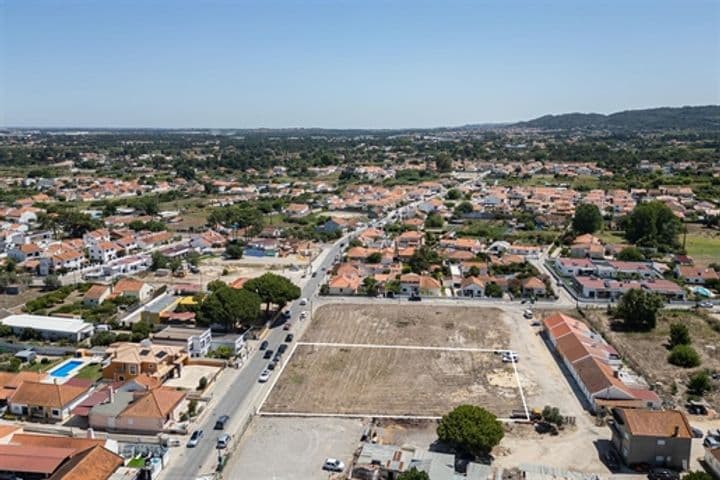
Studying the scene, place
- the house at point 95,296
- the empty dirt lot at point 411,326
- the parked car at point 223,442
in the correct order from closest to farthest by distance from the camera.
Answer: the parked car at point 223,442 < the empty dirt lot at point 411,326 < the house at point 95,296

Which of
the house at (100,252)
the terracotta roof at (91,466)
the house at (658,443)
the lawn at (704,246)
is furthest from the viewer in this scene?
the lawn at (704,246)

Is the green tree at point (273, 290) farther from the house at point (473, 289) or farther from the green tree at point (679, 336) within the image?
the green tree at point (679, 336)

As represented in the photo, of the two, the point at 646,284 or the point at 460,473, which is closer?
the point at 460,473

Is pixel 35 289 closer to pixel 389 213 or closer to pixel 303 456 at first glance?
pixel 303 456

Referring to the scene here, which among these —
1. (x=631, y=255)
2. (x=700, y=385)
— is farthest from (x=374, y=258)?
(x=700, y=385)

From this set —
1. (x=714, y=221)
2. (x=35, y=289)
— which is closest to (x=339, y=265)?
(x=35, y=289)

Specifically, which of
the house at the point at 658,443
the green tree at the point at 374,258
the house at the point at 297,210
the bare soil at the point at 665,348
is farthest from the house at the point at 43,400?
the house at the point at 297,210

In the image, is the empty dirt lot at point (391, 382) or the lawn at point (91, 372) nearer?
the empty dirt lot at point (391, 382)
